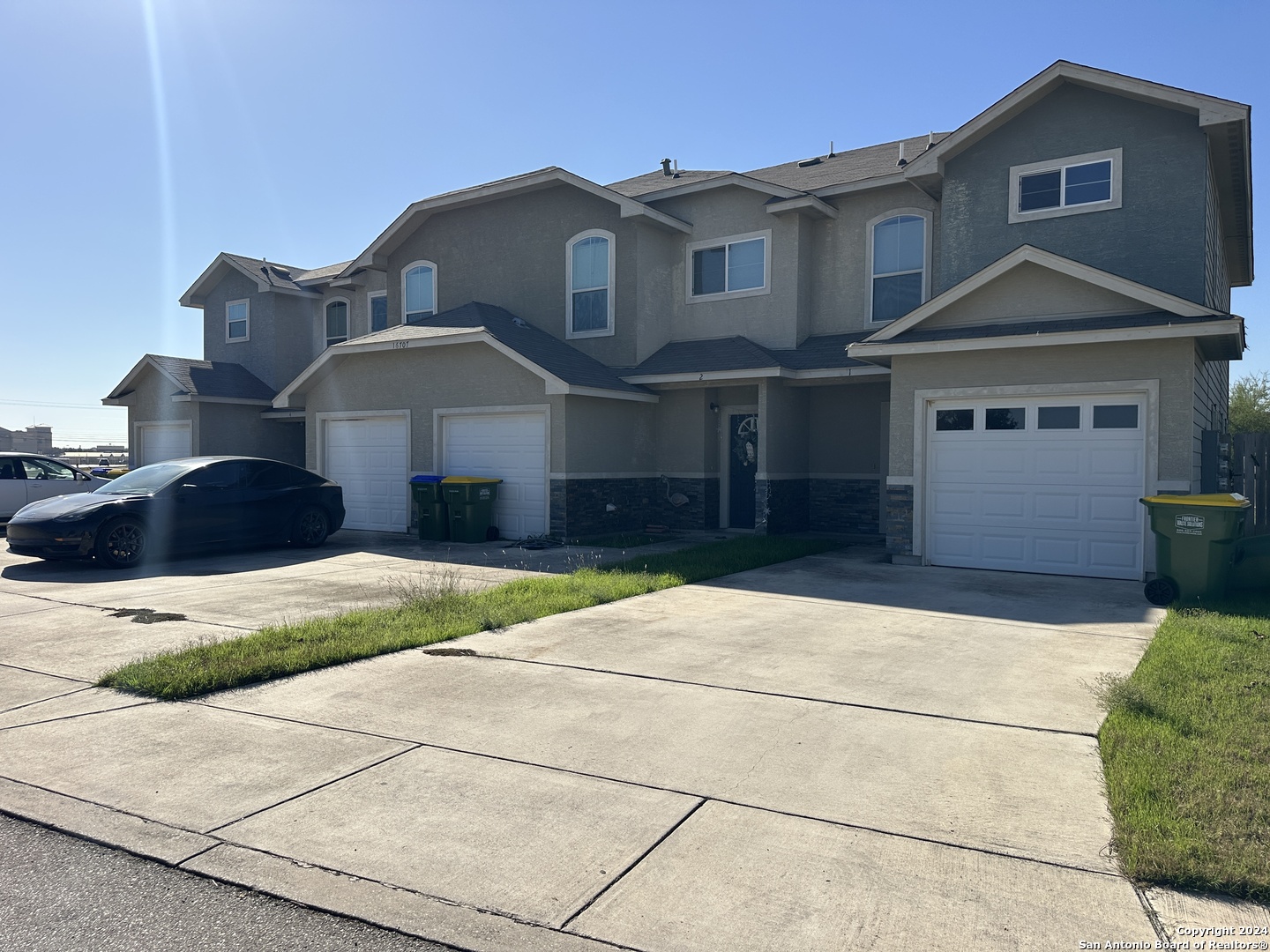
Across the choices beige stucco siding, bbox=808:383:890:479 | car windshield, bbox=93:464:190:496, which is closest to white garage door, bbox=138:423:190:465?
car windshield, bbox=93:464:190:496

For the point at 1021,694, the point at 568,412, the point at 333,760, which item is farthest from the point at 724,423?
the point at 333,760

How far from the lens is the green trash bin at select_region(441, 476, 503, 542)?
16.1 m

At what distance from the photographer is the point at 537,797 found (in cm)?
447

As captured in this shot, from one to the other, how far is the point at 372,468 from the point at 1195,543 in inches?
567

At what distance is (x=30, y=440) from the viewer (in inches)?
3083

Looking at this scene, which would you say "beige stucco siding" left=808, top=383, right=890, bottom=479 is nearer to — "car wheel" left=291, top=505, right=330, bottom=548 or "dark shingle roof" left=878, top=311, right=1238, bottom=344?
"dark shingle roof" left=878, top=311, right=1238, bottom=344

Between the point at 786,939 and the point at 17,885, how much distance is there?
9.98 ft

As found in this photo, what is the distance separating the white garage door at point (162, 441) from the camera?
78.7ft

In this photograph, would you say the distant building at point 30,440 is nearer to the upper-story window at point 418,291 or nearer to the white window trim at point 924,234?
the upper-story window at point 418,291

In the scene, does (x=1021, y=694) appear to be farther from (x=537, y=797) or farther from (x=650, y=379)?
(x=650, y=379)

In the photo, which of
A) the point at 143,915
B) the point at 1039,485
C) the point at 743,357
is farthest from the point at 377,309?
the point at 143,915

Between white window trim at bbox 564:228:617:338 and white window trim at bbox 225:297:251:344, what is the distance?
38.9 feet

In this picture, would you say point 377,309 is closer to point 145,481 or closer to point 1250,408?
point 145,481

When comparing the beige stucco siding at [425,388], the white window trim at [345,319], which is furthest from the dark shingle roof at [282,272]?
the beige stucco siding at [425,388]
